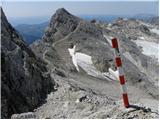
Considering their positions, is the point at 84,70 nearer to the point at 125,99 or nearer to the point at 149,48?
the point at 149,48

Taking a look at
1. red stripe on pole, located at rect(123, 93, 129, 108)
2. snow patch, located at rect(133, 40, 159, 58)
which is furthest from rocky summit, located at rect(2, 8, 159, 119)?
red stripe on pole, located at rect(123, 93, 129, 108)

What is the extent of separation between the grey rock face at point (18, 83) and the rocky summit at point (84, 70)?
0.08 metres

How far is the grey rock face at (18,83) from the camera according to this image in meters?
15.7

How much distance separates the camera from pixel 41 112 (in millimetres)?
16172

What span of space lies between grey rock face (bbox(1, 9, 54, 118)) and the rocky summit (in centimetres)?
8

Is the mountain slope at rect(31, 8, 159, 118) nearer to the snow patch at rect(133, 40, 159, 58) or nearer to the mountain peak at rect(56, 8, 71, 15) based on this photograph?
the mountain peak at rect(56, 8, 71, 15)

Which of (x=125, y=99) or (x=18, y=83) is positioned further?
(x=18, y=83)

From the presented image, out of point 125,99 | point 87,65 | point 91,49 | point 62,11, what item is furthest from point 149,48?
point 125,99

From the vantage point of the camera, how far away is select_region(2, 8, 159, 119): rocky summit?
16.2 m

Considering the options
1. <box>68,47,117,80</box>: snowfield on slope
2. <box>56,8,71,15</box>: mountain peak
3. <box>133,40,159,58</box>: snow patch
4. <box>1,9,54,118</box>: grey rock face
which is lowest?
<box>133,40,159,58</box>: snow patch

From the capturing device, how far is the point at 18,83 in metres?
16.7

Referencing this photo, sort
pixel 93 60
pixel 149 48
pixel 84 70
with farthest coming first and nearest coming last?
1. pixel 149 48
2. pixel 93 60
3. pixel 84 70

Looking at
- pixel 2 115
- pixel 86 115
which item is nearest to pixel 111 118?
pixel 86 115

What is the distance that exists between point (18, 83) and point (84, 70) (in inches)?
946
